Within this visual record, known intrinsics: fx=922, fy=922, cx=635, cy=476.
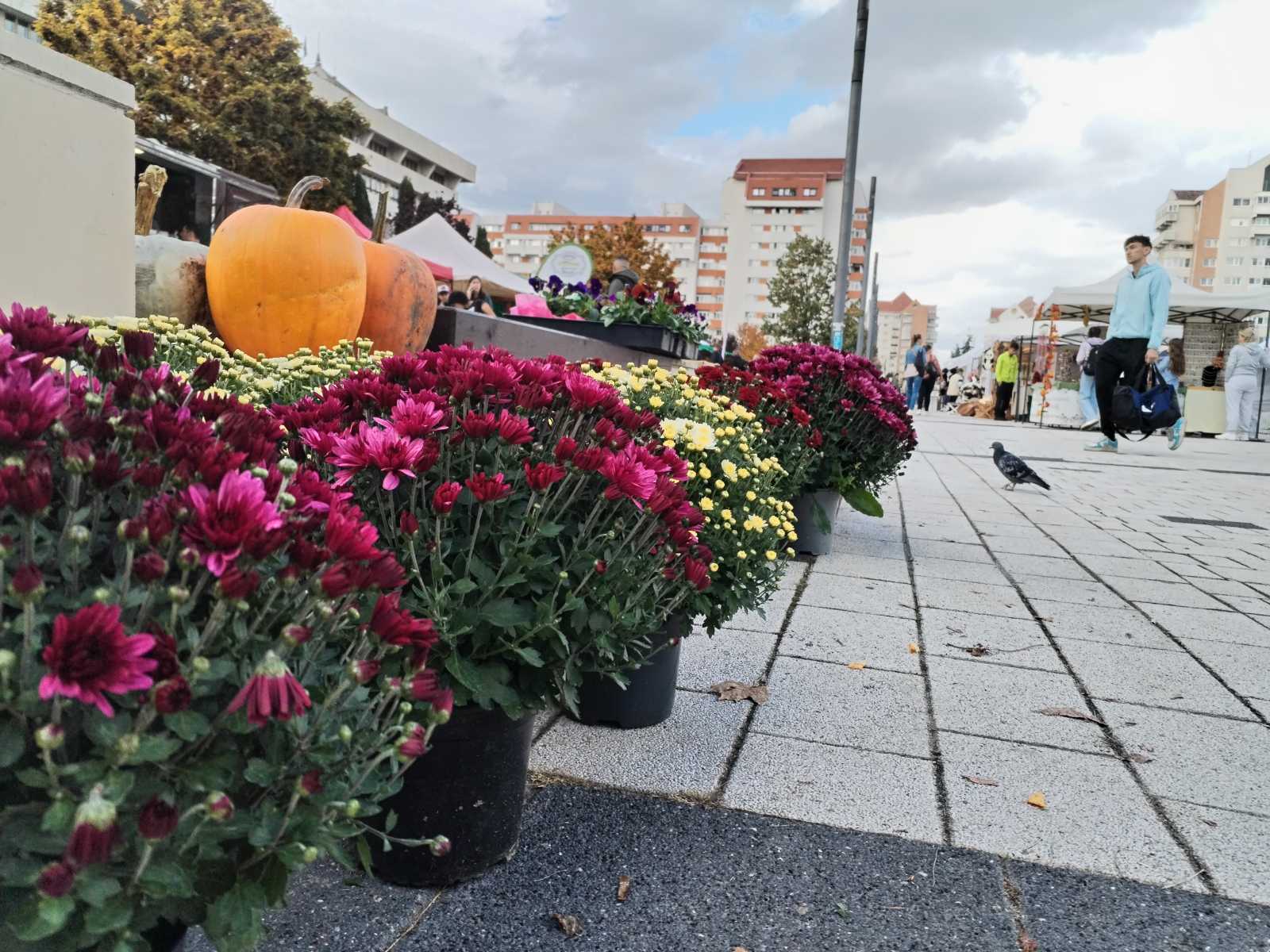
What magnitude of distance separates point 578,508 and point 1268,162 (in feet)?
418

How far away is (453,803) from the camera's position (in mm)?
1825

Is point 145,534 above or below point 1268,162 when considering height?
below

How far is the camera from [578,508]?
189cm

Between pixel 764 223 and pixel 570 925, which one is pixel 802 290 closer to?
pixel 570 925

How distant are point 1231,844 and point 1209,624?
232 centimetres

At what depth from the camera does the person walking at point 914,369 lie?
2552 centimetres

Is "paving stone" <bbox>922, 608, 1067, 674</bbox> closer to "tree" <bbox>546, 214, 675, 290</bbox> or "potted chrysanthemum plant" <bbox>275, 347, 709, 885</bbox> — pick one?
"potted chrysanthemum plant" <bbox>275, 347, 709, 885</bbox>

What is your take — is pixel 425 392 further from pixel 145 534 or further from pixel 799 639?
pixel 799 639

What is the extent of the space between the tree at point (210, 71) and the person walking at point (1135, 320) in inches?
991

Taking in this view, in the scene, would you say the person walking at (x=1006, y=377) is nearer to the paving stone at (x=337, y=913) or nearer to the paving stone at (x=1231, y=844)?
the paving stone at (x=1231, y=844)

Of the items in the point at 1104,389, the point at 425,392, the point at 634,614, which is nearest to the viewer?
the point at 425,392

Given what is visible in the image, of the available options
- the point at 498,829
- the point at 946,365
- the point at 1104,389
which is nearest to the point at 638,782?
the point at 498,829

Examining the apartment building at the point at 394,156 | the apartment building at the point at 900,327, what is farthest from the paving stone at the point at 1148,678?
the apartment building at the point at 900,327

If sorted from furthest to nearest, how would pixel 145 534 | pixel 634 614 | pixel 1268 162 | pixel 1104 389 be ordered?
pixel 1268 162 < pixel 1104 389 < pixel 634 614 < pixel 145 534
